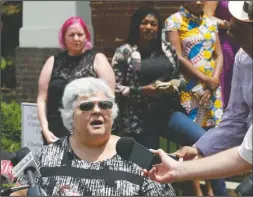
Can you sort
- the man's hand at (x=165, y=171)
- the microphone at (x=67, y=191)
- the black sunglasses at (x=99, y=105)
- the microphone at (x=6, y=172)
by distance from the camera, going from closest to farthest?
1. the man's hand at (x=165, y=171)
2. the microphone at (x=6, y=172)
3. the microphone at (x=67, y=191)
4. the black sunglasses at (x=99, y=105)

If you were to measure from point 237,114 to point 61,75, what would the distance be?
259 centimetres

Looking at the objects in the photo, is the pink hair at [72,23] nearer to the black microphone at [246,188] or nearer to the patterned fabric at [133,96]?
the patterned fabric at [133,96]

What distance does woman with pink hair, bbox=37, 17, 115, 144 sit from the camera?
258 inches

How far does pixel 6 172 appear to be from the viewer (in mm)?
4566

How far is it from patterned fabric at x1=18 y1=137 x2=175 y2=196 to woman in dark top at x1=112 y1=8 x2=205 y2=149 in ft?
5.93

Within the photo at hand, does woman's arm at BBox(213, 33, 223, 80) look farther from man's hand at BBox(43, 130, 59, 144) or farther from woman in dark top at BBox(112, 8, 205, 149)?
man's hand at BBox(43, 130, 59, 144)

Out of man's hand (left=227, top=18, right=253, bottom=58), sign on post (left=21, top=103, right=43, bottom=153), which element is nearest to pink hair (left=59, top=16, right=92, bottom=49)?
sign on post (left=21, top=103, right=43, bottom=153)

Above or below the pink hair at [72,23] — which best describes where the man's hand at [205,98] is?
below

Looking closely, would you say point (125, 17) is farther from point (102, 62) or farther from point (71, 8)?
point (102, 62)

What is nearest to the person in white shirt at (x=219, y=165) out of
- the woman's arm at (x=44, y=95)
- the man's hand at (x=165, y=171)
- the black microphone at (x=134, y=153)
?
the man's hand at (x=165, y=171)

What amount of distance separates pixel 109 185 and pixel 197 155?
643 mm

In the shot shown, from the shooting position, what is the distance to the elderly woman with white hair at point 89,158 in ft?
15.6

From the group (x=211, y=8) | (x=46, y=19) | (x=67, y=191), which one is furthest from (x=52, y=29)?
(x=67, y=191)

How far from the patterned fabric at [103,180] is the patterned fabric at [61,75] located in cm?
173
